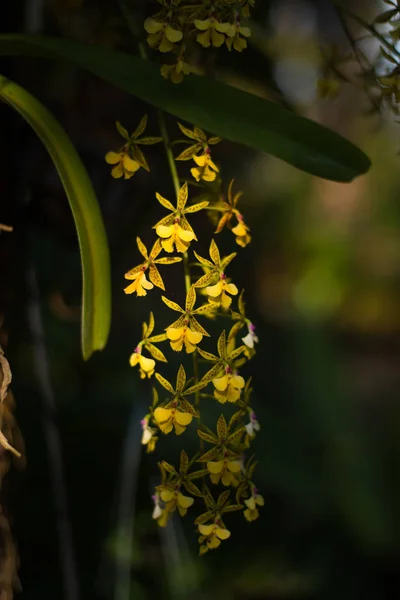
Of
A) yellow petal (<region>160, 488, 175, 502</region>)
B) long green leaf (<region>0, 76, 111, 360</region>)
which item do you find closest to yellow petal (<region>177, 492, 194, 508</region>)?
yellow petal (<region>160, 488, 175, 502</region>)

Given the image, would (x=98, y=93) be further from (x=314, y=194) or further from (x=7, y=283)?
(x=314, y=194)

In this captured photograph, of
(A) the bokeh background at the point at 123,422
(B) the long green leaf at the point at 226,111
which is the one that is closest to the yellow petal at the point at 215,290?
(B) the long green leaf at the point at 226,111

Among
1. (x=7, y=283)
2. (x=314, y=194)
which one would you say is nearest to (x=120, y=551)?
(x=7, y=283)

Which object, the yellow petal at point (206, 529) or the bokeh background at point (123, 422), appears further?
the bokeh background at point (123, 422)

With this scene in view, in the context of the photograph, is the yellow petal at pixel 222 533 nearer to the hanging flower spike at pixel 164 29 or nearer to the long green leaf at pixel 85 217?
the long green leaf at pixel 85 217

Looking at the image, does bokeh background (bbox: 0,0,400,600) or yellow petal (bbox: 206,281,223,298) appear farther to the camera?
bokeh background (bbox: 0,0,400,600)

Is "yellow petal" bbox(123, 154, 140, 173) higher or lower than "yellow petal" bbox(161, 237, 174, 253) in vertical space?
higher

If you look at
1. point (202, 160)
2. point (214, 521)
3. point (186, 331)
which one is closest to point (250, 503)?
point (214, 521)

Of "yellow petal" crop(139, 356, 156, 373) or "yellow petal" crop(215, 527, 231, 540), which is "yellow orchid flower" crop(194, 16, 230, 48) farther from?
"yellow petal" crop(215, 527, 231, 540)
